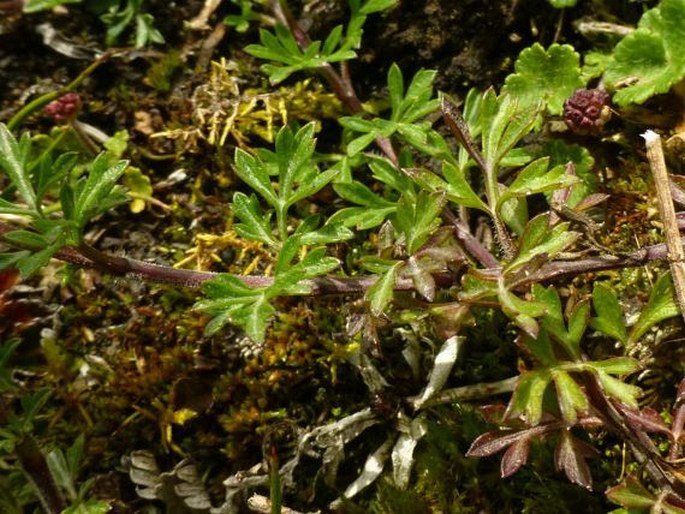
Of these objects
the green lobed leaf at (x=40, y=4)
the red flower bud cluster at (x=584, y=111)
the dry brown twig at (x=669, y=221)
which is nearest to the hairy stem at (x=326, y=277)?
the dry brown twig at (x=669, y=221)

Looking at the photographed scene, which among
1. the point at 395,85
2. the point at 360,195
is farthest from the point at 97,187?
the point at 395,85

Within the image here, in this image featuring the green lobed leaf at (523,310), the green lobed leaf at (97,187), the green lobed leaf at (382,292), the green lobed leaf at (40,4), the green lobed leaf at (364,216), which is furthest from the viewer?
the green lobed leaf at (40,4)

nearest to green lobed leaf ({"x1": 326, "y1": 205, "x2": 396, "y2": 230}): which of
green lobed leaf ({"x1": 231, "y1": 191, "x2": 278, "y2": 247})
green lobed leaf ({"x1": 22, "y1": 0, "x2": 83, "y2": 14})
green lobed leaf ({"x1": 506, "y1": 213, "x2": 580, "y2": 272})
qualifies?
green lobed leaf ({"x1": 231, "y1": 191, "x2": 278, "y2": 247})

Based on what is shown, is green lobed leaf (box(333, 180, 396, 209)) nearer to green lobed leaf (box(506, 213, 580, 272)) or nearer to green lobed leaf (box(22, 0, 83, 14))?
green lobed leaf (box(506, 213, 580, 272))

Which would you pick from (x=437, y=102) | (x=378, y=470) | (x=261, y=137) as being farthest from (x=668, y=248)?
(x=261, y=137)

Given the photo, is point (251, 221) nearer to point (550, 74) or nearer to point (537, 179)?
point (537, 179)

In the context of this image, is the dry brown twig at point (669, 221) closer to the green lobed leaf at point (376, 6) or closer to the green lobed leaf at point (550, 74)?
the green lobed leaf at point (550, 74)
